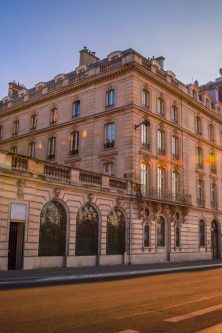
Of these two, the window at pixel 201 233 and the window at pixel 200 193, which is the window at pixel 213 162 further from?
the window at pixel 201 233

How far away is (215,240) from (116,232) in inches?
662

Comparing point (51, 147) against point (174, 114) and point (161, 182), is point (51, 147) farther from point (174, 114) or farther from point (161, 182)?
point (174, 114)

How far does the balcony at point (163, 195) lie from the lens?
97.1 feet

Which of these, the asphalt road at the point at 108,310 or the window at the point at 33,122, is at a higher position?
the window at the point at 33,122

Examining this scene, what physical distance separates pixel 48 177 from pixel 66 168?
1580mm

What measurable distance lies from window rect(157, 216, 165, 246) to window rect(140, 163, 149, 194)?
3068mm

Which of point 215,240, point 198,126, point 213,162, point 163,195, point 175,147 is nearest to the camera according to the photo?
point 163,195

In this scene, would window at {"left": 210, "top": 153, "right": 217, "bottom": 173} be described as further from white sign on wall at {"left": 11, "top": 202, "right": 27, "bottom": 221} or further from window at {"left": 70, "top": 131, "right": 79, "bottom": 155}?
white sign on wall at {"left": 11, "top": 202, "right": 27, "bottom": 221}

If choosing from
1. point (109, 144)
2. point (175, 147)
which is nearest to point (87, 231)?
point (109, 144)

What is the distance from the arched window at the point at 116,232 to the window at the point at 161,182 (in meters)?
5.35

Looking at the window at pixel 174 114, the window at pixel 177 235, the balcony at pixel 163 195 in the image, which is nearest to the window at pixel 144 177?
the balcony at pixel 163 195

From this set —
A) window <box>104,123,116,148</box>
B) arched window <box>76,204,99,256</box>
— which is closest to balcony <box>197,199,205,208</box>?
window <box>104,123,116,148</box>

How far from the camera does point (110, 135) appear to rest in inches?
1232

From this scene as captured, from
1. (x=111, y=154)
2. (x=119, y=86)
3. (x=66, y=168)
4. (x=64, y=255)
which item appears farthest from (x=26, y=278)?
(x=119, y=86)
